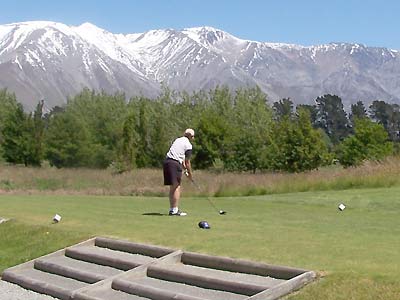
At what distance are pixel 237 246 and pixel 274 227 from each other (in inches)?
106

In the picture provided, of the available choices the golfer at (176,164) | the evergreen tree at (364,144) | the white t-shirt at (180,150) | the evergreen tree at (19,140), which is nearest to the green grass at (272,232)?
the golfer at (176,164)

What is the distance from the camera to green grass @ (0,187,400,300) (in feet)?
27.8

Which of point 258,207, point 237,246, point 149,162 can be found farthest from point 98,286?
point 149,162

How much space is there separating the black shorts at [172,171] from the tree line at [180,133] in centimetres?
2198

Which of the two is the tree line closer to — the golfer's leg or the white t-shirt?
the golfer's leg

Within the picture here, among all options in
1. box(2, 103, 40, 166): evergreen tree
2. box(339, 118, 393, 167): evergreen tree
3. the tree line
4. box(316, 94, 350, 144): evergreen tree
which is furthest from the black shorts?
box(316, 94, 350, 144): evergreen tree

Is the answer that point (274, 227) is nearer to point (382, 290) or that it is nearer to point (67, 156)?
point (382, 290)

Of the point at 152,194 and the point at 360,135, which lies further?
the point at 360,135

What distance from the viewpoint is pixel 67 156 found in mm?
59875

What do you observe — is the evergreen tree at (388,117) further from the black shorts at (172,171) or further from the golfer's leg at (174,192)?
the black shorts at (172,171)

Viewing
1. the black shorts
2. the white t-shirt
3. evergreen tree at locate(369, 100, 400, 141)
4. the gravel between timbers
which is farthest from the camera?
evergreen tree at locate(369, 100, 400, 141)

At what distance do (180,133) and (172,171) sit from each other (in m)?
47.4

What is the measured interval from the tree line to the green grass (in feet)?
58.5

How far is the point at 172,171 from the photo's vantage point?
1510 centimetres
